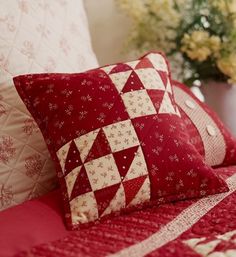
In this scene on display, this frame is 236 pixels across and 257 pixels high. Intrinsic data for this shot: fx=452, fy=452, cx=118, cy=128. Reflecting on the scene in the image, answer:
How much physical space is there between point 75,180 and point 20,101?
248 mm

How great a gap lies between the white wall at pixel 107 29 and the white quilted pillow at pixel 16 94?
48cm

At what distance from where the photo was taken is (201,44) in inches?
56.0

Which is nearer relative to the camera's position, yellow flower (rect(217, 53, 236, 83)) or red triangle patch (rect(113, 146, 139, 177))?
red triangle patch (rect(113, 146, 139, 177))

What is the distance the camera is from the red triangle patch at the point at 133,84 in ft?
3.03

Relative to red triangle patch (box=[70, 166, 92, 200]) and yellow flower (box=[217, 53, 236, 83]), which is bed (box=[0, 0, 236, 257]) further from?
yellow flower (box=[217, 53, 236, 83])

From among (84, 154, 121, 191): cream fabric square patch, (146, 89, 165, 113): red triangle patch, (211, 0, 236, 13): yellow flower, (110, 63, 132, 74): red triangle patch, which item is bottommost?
(84, 154, 121, 191): cream fabric square patch

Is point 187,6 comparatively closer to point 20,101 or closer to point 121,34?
point 121,34

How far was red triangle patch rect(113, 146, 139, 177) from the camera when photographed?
85 centimetres

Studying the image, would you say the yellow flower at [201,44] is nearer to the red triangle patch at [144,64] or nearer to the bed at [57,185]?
the bed at [57,185]

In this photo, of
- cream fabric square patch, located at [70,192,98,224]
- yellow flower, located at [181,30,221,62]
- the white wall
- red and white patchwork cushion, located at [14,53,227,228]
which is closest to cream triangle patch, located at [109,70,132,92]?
red and white patchwork cushion, located at [14,53,227,228]

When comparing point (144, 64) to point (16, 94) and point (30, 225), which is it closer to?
point (16, 94)

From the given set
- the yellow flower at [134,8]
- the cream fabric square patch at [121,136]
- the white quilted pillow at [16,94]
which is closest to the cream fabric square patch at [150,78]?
the cream fabric square patch at [121,136]

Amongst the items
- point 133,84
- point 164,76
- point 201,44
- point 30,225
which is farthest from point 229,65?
point 30,225

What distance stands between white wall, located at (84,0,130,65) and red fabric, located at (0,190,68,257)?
2.71 feet
